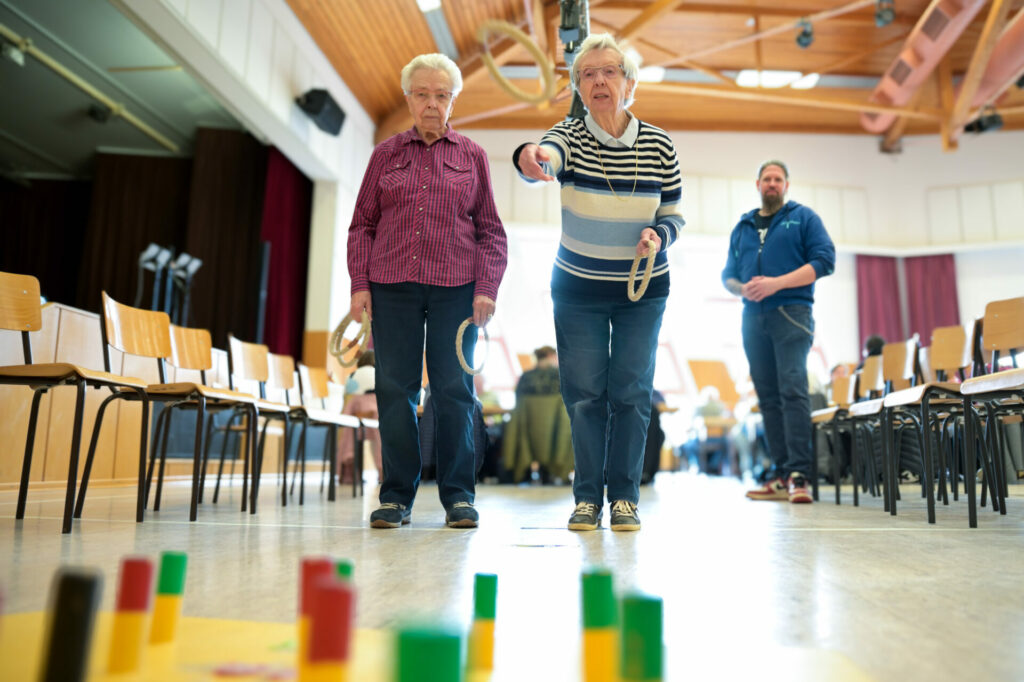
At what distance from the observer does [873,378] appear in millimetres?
3877

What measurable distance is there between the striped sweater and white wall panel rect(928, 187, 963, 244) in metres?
9.57

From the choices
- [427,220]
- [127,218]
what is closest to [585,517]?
[427,220]

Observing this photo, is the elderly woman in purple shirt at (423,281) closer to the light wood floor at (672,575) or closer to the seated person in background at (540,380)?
the light wood floor at (672,575)

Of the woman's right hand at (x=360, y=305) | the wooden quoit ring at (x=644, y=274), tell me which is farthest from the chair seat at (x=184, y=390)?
the wooden quoit ring at (x=644, y=274)

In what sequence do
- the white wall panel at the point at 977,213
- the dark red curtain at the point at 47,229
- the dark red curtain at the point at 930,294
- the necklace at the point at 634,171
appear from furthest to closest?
the dark red curtain at the point at 930,294 → the white wall panel at the point at 977,213 → the dark red curtain at the point at 47,229 → the necklace at the point at 634,171

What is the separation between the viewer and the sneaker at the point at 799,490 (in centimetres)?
304

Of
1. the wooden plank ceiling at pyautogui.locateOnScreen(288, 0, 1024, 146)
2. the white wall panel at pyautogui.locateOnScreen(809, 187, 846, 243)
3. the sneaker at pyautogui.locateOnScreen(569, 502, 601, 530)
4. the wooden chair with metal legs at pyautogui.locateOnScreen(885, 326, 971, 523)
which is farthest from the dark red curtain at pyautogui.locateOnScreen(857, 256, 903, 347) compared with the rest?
the sneaker at pyautogui.locateOnScreen(569, 502, 601, 530)

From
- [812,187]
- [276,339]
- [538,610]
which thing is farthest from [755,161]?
[538,610]

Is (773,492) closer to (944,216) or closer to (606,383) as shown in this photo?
(606,383)

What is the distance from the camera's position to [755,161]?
404 inches

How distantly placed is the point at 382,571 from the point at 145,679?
26.6 inches

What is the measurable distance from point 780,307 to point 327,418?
192cm

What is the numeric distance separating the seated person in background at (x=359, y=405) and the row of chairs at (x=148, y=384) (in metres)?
0.99

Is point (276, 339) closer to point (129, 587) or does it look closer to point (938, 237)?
point (129, 587)
